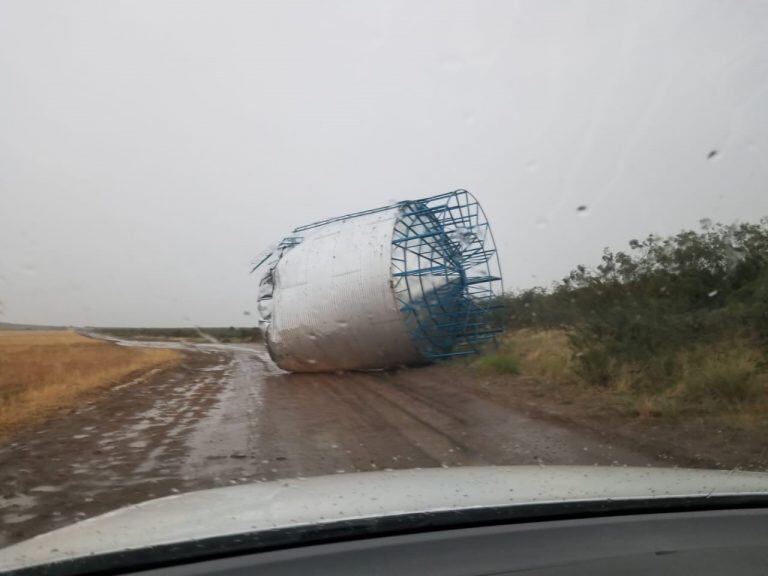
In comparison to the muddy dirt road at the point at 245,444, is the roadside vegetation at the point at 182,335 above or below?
above

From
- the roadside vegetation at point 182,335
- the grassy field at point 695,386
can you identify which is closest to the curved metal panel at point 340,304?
the grassy field at point 695,386

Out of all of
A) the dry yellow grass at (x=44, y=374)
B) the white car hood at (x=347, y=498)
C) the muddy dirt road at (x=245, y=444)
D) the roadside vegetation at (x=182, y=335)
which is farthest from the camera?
the roadside vegetation at (x=182, y=335)

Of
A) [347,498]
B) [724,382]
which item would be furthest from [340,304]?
[347,498]

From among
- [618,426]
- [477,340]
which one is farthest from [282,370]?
[618,426]

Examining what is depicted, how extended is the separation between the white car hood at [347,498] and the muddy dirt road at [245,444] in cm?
233

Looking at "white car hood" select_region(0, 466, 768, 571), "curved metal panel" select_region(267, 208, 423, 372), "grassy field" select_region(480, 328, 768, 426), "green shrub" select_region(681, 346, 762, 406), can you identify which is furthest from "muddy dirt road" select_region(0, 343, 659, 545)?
"curved metal panel" select_region(267, 208, 423, 372)

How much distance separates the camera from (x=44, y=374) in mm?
19156

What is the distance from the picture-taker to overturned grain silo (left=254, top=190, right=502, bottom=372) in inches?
717

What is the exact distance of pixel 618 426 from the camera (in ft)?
29.4

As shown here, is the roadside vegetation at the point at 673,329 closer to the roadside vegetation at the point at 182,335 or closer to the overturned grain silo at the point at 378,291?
the overturned grain silo at the point at 378,291

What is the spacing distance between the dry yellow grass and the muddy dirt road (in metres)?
0.64

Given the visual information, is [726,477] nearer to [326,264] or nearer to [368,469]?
[368,469]

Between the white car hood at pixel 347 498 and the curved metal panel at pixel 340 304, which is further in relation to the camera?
the curved metal panel at pixel 340 304

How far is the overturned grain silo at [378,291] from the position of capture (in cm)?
1822
